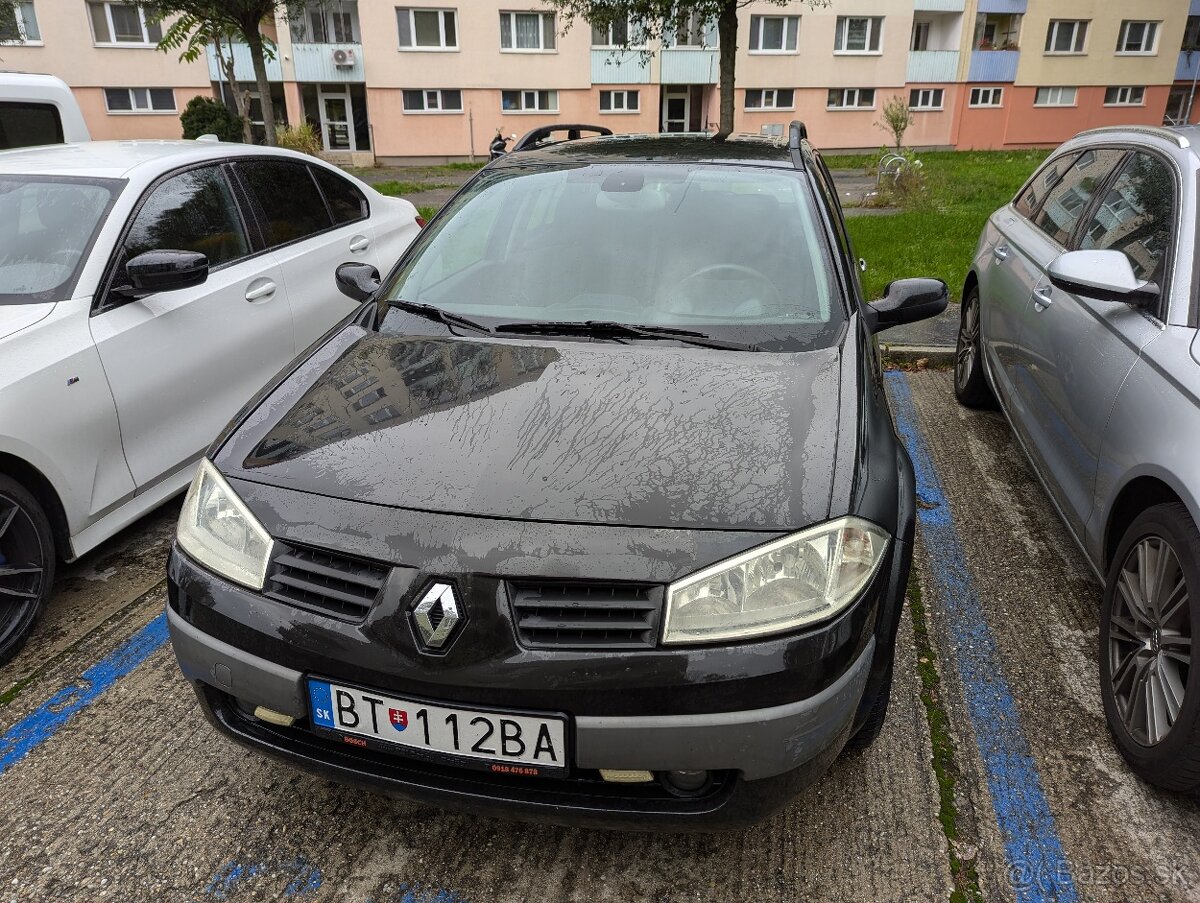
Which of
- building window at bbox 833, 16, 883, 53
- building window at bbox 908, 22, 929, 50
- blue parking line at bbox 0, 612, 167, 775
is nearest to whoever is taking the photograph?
blue parking line at bbox 0, 612, 167, 775

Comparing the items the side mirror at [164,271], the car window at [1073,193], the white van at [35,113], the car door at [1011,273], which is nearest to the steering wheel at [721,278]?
the car door at [1011,273]

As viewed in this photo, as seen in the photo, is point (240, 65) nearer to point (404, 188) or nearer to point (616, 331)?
point (404, 188)

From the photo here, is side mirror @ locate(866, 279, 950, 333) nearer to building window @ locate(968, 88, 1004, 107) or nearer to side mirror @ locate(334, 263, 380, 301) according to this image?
side mirror @ locate(334, 263, 380, 301)

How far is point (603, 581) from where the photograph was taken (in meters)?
1.80

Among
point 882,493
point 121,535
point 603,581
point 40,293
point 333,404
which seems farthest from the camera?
point 121,535

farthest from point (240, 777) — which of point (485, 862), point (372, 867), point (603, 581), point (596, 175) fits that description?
point (596, 175)

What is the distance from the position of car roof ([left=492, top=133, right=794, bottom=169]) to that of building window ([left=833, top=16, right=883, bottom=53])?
103ft

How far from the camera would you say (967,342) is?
5.16 m

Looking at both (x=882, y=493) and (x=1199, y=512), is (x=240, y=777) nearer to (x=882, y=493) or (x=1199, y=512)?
(x=882, y=493)

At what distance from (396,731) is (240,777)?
864mm

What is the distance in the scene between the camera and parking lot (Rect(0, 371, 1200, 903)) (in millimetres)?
2139

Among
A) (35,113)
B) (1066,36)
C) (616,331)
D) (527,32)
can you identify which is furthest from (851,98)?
(616,331)

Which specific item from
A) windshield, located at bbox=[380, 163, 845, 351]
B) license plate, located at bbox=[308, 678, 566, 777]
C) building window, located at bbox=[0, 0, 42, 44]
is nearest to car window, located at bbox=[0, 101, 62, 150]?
windshield, located at bbox=[380, 163, 845, 351]

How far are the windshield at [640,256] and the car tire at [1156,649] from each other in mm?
1033
